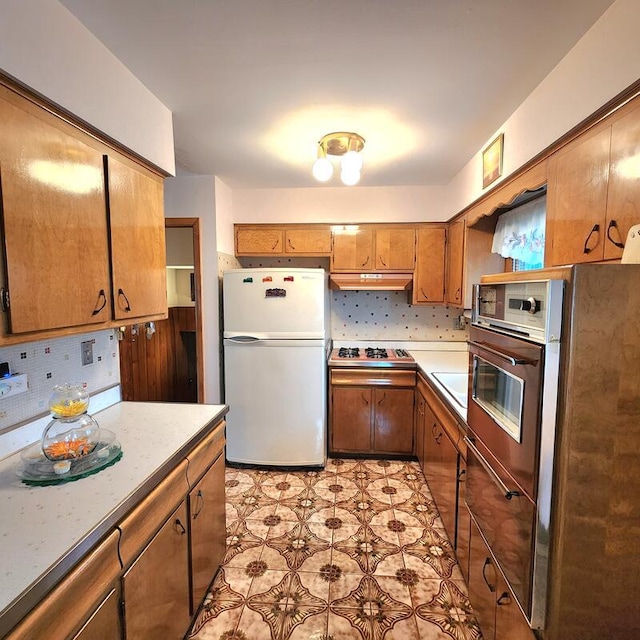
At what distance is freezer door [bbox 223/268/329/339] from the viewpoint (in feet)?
8.83

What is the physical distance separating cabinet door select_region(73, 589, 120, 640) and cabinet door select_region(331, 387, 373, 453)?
213 cm

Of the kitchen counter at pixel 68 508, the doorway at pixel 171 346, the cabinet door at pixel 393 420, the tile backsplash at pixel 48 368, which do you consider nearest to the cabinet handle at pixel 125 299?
the tile backsplash at pixel 48 368

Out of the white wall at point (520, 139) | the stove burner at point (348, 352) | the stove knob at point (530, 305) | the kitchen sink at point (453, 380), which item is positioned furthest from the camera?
the stove burner at point (348, 352)

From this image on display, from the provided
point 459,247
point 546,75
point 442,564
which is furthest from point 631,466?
point 459,247

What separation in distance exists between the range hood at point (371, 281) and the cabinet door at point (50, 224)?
79.4 inches

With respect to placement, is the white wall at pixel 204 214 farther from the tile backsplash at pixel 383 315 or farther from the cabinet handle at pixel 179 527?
the cabinet handle at pixel 179 527

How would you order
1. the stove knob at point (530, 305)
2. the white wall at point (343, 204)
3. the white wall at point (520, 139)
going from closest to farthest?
the stove knob at point (530, 305) → the white wall at point (520, 139) → the white wall at point (343, 204)

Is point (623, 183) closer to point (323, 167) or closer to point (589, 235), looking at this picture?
point (589, 235)

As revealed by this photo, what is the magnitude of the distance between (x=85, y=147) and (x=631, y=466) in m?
2.01

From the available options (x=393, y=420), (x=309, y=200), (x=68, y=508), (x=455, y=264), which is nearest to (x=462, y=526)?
(x=393, y=420)

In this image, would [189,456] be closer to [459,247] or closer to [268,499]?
[268,499]

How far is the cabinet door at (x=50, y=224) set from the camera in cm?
100

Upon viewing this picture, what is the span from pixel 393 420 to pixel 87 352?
7.56ft

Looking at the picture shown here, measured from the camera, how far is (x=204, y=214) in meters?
2.76
